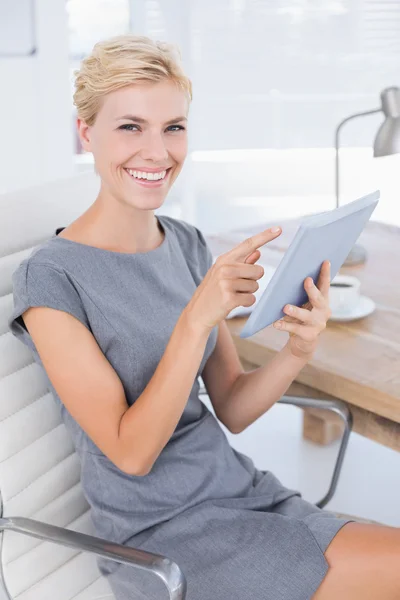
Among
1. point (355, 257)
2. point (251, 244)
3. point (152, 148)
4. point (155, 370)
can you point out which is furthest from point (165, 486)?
point (355, 257)

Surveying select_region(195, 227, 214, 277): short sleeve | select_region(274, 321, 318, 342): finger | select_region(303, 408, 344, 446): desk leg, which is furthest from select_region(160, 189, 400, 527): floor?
select_region(274, 321, 318, 342): finger

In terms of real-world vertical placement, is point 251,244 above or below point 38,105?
above

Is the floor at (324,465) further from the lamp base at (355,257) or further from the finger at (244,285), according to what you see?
the finger at (244,285)

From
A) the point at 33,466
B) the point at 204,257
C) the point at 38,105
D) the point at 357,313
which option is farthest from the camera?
the point at 38,105

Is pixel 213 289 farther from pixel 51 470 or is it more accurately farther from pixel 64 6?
pixel 64 6

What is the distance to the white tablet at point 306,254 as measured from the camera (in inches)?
48.8

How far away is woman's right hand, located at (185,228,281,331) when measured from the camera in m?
1.29

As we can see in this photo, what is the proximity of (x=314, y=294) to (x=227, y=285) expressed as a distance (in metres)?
0.16

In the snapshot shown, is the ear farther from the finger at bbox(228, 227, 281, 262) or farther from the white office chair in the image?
the finger at bbox(228, 227, 281, 262)

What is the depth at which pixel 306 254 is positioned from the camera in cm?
128

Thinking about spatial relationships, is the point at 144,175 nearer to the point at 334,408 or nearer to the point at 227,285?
the point at 227,285

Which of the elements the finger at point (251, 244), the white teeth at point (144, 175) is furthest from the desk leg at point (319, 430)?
the finger at point (251, 244)

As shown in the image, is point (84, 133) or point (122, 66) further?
point (84, 133)

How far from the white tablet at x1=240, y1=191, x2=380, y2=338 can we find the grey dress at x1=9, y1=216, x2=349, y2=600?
24 cm
